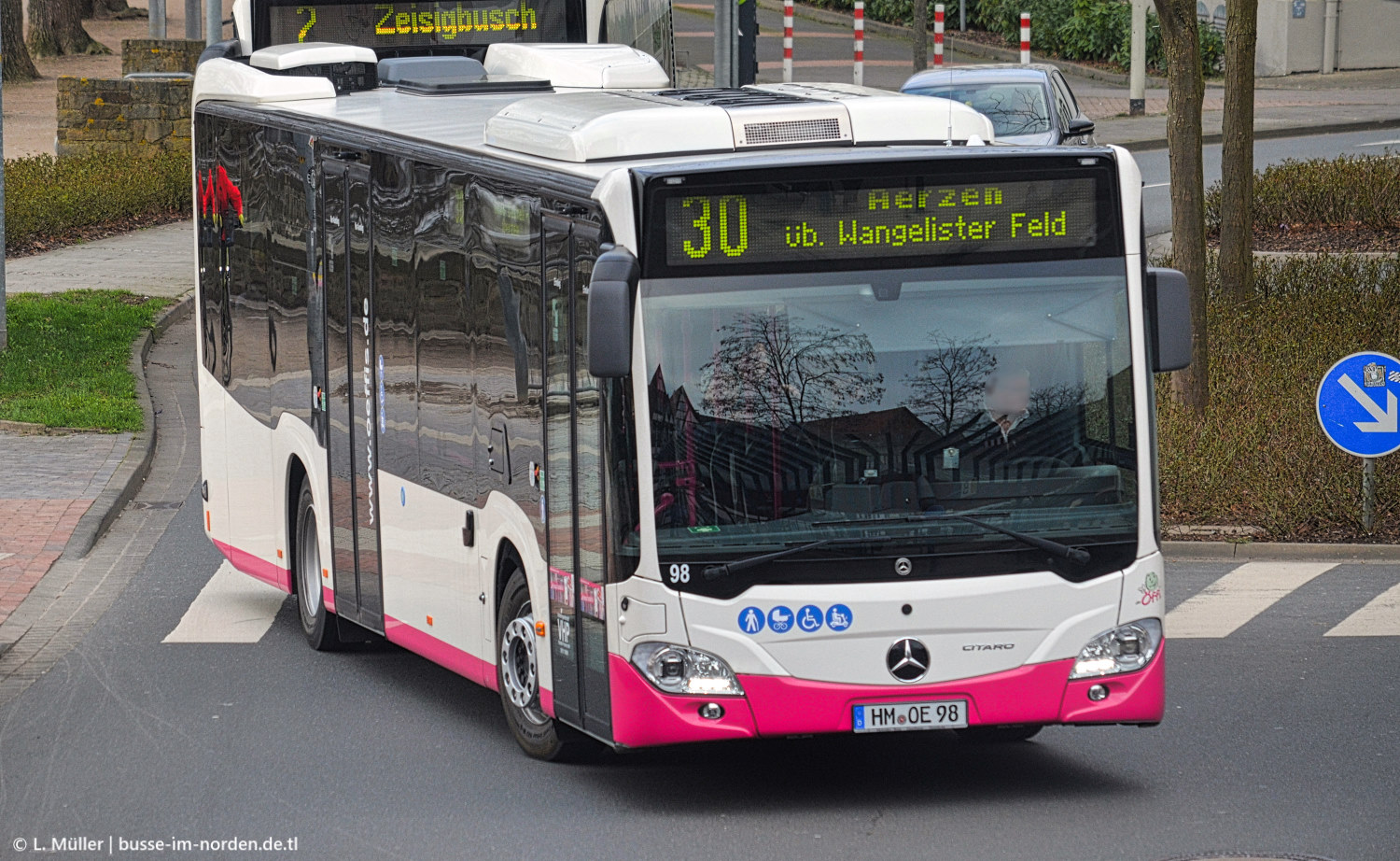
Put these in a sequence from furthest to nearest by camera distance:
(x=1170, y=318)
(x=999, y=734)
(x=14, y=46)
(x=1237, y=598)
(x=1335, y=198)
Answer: (x=14, y=46)
(x=1335, y=198)
(x=1237, y=598)
(x=999, y=734)
(x=1170, y=318)

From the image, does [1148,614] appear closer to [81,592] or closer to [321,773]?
[321,773]

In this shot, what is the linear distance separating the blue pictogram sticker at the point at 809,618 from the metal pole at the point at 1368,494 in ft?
23.7

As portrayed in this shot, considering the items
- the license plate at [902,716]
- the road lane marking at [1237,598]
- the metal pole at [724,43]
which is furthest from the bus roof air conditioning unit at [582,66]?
the metal pole at [724,43]

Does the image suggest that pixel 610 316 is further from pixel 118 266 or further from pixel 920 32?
pixel 920 32

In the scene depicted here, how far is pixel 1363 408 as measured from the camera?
1417cm

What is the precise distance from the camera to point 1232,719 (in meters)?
10.2

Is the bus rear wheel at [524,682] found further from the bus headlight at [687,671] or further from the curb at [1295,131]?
the curb at [1295,131]

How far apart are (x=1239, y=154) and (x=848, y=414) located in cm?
1169

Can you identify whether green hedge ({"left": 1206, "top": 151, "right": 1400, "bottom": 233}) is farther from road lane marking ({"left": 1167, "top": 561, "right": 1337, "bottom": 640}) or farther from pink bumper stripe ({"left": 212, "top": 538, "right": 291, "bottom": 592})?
pink bumper stripe ({"left": 212, "top": 538, "right": 291, "bottom": 592})

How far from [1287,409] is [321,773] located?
9.20 meters

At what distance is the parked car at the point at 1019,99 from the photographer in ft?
77.3

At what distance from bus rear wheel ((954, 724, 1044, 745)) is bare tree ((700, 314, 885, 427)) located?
1439 millimetres

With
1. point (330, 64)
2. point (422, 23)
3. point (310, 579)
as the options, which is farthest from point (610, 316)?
point (422, 23)

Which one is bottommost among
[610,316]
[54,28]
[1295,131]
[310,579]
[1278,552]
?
[1278,552]
